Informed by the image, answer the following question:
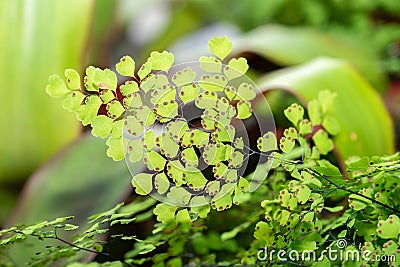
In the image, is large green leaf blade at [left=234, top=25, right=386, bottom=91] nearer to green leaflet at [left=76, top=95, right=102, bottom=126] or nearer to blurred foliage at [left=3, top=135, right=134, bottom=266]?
blurred foliage at [left=3, top=135, right=134, bottom=266]

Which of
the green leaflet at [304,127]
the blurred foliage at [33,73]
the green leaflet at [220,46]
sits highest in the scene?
the blurred foliage at [33,73]

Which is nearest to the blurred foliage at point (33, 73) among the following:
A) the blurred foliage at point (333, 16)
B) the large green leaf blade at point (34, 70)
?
the large green leaf blade at point (34, 70)

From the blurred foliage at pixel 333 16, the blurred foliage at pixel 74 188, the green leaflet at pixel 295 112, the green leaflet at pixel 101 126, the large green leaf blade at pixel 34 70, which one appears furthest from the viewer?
the blurred foliage at pixel 333 16

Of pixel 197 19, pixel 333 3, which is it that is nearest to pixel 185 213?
pixel 333 3

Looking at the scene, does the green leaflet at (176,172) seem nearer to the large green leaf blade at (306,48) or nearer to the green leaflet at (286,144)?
the green leaflet at (286,144)

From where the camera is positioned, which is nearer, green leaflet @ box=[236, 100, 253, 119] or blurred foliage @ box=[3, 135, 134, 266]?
green leaflet @ box=[236, 100, 253, 119]

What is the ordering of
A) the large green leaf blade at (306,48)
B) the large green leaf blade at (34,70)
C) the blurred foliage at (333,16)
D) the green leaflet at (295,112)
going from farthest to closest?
1. the blurred foliage at (333,16)
2. the large green leaf blade at (306,48)
3. the large green leaf blade at (34,70)
4. the green leaflet at (295,112)

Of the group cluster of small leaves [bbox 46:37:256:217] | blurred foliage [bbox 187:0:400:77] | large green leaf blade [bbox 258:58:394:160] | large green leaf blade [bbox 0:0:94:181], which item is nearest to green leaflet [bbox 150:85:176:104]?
cluster of small leaves [bbox 46:37:256:217]

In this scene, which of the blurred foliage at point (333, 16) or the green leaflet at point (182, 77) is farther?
the blurred foliage at point (333, 16)

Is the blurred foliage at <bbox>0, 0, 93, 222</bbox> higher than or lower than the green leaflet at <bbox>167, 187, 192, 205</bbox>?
higher
